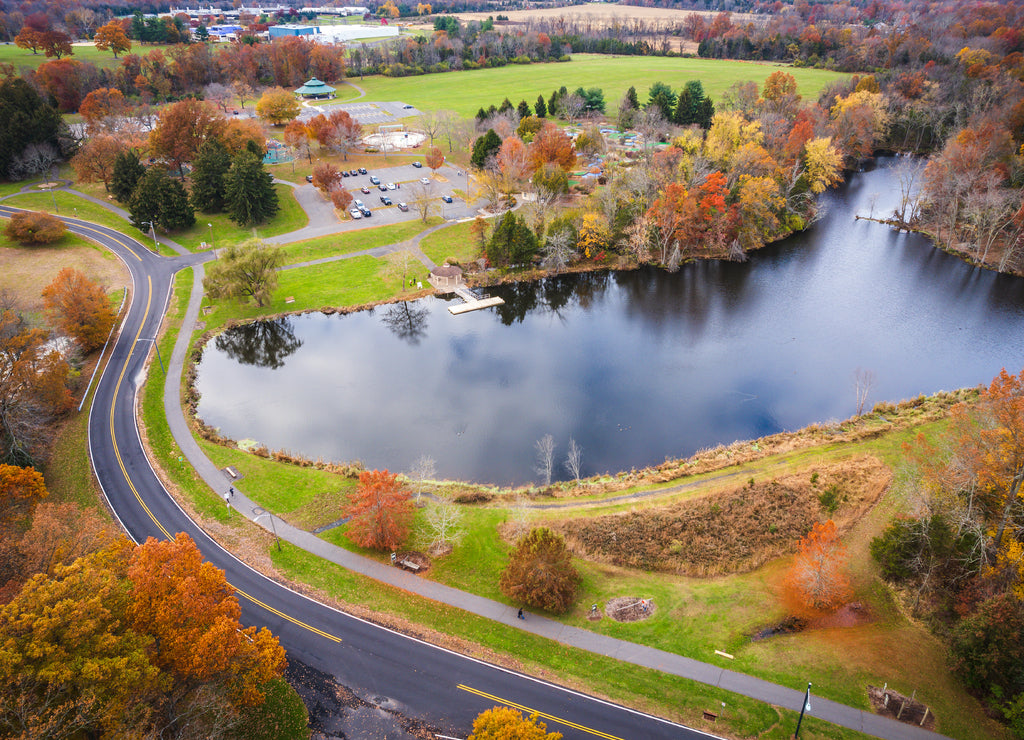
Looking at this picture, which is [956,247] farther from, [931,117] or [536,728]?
[536,728]

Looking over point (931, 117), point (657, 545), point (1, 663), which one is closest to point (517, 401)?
point (657, 545)

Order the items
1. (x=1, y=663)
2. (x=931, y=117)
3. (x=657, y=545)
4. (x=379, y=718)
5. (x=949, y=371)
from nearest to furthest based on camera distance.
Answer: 1. (x=1, y=663)
2. (x=379, y=718)
3. (x=657, y=545)
4. (x=949, y=371)
5. (x=931, y=117)

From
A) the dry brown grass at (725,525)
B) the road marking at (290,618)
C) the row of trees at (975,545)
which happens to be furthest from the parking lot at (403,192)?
the row of trees at (975,545)

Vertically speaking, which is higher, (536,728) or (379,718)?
(536,728)

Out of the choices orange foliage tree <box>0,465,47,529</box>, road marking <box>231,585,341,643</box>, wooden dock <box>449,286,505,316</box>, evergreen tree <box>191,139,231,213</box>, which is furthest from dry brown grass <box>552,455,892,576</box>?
evergreen tree <box>191,139,231,213</box>

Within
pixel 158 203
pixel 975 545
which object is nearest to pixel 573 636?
pixel 975 545

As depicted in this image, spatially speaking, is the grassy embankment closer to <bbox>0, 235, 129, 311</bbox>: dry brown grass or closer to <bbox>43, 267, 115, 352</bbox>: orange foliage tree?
<bbox>0, 235, 129, 311</bbox>: dry brown grass

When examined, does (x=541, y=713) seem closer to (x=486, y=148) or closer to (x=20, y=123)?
(x=486, y=148)

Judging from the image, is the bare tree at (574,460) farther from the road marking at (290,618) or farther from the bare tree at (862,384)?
the bare tree at (862,384)
